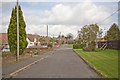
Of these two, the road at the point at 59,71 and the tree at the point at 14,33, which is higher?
the tree at the point at 14,33

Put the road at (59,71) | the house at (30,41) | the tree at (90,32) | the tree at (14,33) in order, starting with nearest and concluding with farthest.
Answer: the road at (59,71), the tree at (14,33), the house at (30,41), the tree at (90,32)

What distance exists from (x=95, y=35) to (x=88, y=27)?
305 inches

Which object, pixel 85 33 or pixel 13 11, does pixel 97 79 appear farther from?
pixel 85 33

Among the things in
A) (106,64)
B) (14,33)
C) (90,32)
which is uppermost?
(90,32)

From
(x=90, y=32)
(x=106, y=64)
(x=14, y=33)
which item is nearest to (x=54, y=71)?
(x=106, y=64)

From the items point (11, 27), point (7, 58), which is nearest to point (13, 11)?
point (11, 27)

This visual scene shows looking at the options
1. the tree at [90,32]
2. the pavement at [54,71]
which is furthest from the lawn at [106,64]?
the tree at [90,32]

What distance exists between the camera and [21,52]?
3734 centimetres

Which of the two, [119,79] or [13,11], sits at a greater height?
[13,11]

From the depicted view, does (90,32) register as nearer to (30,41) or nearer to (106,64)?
(30,41)

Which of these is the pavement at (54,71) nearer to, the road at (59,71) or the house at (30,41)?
the road at (59,71)

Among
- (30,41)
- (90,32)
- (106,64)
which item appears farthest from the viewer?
(30,41)

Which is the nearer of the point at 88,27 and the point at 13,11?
the point at 13,11

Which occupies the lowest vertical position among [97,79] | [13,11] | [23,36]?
[97,79]
